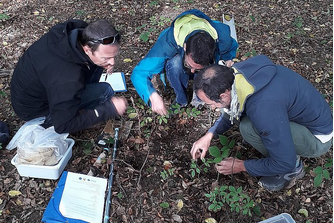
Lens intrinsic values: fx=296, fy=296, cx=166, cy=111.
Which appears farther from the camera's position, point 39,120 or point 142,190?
point 39,120

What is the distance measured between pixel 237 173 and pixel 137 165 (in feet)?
3.12

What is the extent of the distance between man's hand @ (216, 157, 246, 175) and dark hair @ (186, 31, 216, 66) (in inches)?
34.2

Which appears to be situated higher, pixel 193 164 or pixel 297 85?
pixel 297 85

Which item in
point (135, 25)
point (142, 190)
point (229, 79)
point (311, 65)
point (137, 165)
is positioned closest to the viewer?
point (229, 79)

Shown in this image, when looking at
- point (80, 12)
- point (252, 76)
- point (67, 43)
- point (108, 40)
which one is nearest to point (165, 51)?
point (108, 40)

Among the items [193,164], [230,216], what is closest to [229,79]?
[193,164]

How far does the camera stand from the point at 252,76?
1.96 meters

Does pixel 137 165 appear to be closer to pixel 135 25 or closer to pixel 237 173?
pixel 237 173

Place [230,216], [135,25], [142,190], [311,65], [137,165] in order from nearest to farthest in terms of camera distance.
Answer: [230,216] → [142,190] → [137,165] → [311,65] → [135,25]

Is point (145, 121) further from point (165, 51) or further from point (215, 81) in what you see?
point (215, 81)

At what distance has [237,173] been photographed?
2.78 m

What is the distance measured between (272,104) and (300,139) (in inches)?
24.5

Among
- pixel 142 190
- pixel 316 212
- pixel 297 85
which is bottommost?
pixel 316 212

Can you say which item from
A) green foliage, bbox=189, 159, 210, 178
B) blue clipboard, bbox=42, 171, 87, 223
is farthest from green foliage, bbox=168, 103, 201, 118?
blue clipboard, bbox=42, 171, 87, 223
